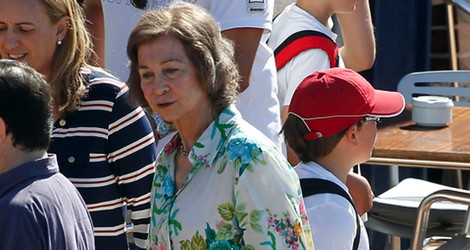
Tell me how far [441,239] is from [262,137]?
8.88 ft

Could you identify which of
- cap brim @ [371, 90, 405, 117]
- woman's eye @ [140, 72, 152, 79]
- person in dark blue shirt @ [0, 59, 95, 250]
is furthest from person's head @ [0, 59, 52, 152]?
cap brim @ [371, 90, 405, 117]

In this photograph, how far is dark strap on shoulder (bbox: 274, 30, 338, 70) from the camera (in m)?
4.11

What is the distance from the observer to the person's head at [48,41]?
10.3 ft

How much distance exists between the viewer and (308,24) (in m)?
4.17

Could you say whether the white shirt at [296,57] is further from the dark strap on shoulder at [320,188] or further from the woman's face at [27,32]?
the woman's face at [27,32]

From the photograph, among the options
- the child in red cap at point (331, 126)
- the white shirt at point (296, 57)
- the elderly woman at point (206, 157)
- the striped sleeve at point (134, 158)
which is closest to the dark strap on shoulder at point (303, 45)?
the white shirt at point (296, 57)

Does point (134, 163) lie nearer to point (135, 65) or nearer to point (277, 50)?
point (135, 65)

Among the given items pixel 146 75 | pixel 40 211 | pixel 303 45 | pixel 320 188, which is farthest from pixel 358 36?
pixel 40 211

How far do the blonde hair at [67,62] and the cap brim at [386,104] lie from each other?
2.89ft

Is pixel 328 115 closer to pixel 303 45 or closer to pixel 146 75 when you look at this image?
pixel 146 75

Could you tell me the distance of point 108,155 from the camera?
3.18 m

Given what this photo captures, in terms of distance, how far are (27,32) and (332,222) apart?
3.43ft

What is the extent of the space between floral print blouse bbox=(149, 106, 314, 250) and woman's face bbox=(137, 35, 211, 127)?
7cm

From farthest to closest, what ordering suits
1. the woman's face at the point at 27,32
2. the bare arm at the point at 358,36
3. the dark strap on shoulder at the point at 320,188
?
the bare arm at the point at 358,36 < the woman's face at the point at 27,32 < the dark strap on shoulder at the point at 320,188
